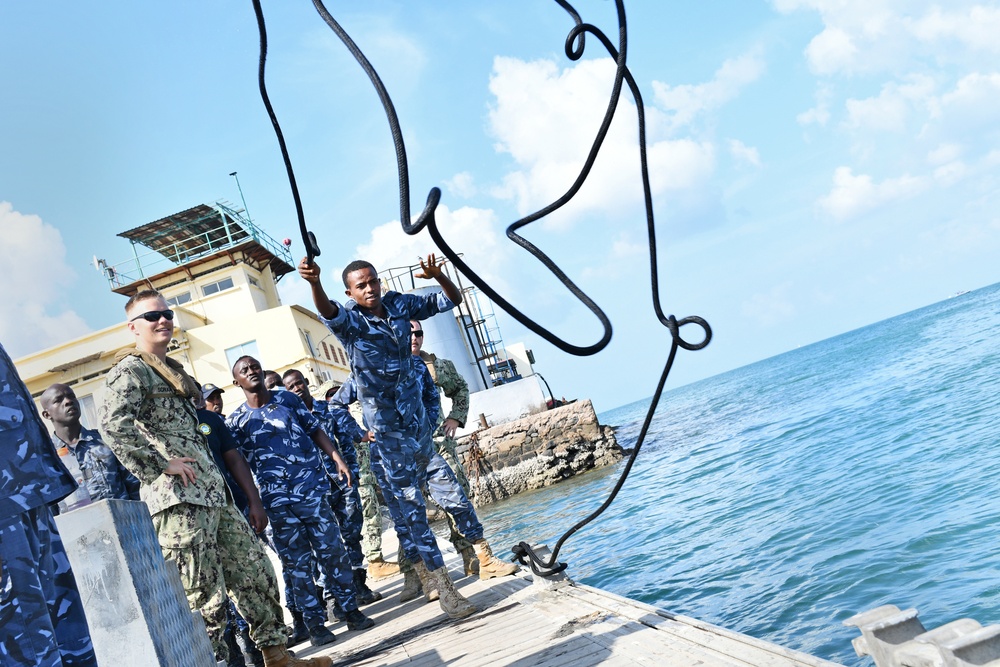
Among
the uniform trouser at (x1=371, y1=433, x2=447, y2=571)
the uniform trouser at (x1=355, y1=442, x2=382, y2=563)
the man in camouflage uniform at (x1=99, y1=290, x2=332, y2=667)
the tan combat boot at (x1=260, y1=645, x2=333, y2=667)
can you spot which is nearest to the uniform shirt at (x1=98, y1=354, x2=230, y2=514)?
the man in camouflage uniform at (x1=99, y1=290, x2=332, y2=667)

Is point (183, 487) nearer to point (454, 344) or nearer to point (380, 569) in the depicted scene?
point (380, 569)

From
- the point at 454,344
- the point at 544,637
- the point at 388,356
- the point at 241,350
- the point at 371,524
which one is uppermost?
the point at 241,350

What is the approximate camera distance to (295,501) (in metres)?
5.78

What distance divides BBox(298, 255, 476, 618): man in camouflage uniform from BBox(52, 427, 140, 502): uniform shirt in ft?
5.14

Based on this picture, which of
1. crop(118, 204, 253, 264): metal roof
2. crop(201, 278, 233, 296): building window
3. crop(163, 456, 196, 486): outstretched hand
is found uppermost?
crop(118, 204, 253, 264): metal roof

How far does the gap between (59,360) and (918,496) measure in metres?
31.4

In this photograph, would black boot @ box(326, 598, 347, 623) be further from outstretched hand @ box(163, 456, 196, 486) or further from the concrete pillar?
the concrete pillar

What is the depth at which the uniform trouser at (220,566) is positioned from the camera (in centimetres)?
438

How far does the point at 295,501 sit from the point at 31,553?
3.18 metres

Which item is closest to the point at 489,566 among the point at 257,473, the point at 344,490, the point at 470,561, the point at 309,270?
the point at 470,561

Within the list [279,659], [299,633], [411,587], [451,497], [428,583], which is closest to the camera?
[279,659]

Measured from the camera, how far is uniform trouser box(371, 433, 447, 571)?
5.72 meters

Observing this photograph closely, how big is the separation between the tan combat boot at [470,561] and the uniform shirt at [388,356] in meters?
1.48

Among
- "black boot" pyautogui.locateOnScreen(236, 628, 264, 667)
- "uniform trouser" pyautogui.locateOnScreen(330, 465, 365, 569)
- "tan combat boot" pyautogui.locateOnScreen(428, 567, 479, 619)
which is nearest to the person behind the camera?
"tan combat boot" pyautogui.locateOnScreen(428, 567, 479, 619)
